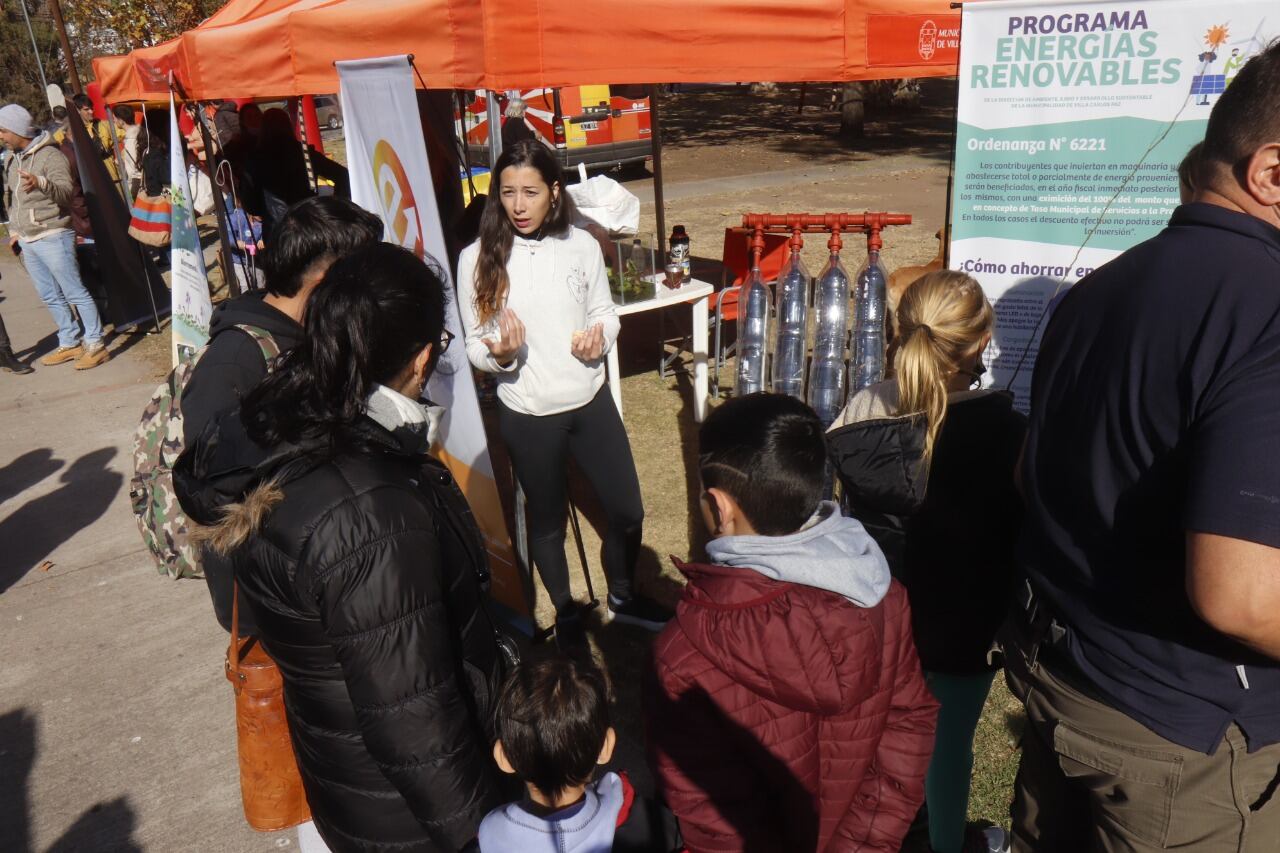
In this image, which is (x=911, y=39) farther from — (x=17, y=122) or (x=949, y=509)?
(x=17, y=122)

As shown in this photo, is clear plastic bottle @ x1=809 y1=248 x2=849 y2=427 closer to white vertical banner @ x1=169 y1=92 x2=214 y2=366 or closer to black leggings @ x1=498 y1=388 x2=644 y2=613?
black leggings @ x1=498 y1=388 x2=644 y2=613

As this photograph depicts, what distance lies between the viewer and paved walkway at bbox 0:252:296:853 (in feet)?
9.47

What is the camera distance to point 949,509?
6.74 feet

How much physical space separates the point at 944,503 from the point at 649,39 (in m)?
2.62

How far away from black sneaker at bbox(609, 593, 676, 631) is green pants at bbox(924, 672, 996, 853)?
54.8 inches

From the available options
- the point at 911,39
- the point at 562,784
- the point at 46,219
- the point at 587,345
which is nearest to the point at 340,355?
the point at 562,784

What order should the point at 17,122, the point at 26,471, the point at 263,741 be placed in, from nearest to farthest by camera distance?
the point at 263,741
the point at 26,471
the point at 17,122

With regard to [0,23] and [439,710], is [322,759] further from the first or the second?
[0,23]

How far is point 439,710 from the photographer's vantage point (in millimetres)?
1435

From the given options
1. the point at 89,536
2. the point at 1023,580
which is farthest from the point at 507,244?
the point at 89,536

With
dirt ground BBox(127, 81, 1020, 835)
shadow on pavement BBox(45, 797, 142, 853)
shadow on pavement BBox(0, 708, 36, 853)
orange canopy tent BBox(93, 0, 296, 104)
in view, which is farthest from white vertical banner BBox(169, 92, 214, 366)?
shadow on pavement BBox(45, 797, 142, 853)

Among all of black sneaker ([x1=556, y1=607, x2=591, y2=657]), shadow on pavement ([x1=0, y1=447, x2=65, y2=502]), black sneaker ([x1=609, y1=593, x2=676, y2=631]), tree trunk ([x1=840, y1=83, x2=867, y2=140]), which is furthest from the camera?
tree trunk ([x1=840, y1=83, x2=867, y2=140])

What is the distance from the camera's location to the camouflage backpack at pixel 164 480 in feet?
7.80

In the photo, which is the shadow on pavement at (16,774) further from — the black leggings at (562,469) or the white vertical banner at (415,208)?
the black leggings at (562,469)
